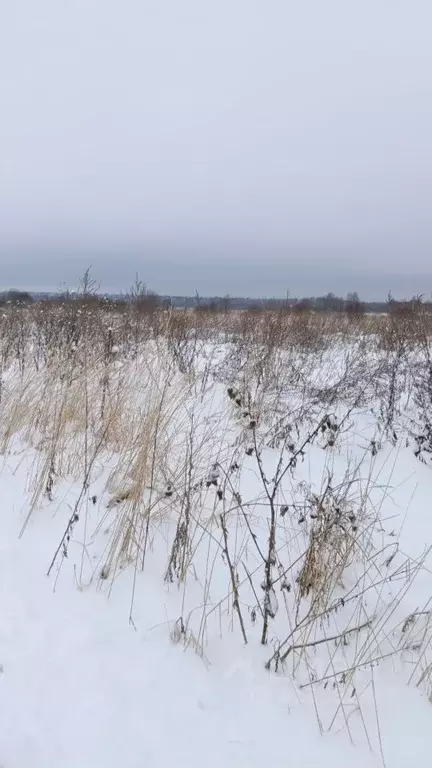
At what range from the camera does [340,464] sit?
373cm

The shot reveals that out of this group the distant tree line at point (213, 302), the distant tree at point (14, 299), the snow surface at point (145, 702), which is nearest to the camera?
the snow surface at point (145, 702)

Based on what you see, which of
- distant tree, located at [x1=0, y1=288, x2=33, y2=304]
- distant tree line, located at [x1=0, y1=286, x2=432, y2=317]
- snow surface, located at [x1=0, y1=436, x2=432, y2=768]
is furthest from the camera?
distant tree, located at [x1=0, y1=288, x2=33, y2=304]

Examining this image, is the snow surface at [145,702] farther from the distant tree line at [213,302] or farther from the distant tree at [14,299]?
the distant tree at [14,299]

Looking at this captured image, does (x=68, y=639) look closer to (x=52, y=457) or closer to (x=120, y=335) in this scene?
(x=52, y=457)

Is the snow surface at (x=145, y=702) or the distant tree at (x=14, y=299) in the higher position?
the distant tree at (x=14, y=299)

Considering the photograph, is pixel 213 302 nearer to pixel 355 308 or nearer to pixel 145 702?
pixel 355 308

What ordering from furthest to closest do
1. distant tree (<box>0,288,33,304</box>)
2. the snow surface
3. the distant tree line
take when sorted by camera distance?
distant tree (<box>0,288,33,304</box>) < the distant tree line < the snow surface

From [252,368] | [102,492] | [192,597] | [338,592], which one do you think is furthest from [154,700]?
[252,368]

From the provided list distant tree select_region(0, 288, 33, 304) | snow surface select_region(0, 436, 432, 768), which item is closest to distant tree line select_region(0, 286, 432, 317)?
distant tree select_region(0, 288, 33, 304)

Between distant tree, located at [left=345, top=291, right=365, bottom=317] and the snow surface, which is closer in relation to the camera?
the snow surface

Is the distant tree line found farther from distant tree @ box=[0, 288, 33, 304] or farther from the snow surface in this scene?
the snow surface

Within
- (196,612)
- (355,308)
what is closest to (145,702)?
(196,612)

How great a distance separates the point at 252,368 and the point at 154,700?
4.92 meters

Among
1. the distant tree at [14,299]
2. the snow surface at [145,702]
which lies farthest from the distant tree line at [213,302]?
the snow surface at [145,702]
